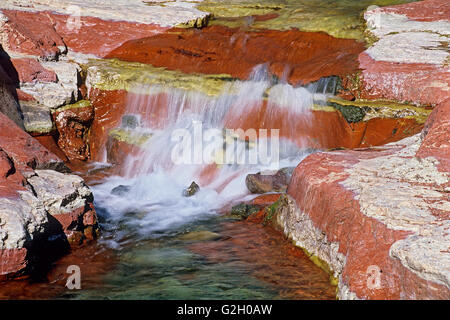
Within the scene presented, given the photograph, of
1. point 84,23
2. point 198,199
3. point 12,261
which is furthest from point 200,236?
point 84,23

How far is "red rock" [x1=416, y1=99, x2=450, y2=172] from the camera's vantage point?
4219 mm

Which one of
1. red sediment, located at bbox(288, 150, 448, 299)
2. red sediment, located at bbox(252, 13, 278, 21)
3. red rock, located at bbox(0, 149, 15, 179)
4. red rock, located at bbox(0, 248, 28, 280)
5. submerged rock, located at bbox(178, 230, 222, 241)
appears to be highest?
red sediment, located at bbox(252, 13, 278, 21)

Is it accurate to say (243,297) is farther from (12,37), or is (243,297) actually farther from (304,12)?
(304,12)

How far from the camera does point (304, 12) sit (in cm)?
1175

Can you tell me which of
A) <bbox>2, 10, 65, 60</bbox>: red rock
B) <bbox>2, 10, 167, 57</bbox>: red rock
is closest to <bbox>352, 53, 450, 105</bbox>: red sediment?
<bbox>2, 10, 167, 57</bbox>: red rock

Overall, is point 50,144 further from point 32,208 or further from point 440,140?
point 440,140

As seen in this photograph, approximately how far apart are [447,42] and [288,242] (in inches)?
217

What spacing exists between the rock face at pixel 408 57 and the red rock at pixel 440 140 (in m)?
2.84

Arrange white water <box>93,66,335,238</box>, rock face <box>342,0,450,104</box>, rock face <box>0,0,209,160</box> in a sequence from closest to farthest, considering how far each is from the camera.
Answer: white water <box>93,66,335,238</box>, rock face <box>342,0,450,104</box>, rock face <box>0,0,209,160</box>

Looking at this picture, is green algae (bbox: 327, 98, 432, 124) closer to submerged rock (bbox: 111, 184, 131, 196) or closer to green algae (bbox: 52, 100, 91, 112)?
submerged rock (bbox: 111, 184, 131, 196)

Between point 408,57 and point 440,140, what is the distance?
14.1 ft

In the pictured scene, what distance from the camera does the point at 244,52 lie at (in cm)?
1020

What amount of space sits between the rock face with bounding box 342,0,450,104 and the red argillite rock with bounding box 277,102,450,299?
254cm
